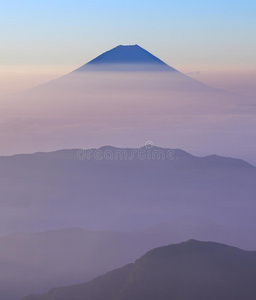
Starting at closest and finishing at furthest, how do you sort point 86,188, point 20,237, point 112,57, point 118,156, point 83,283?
1. point 83,283
2. point 20,237
3. point 86,188
4. point 118,156
5. point 112,57

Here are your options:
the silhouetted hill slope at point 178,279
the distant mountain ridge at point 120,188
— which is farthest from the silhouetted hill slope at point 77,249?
the silhouetted hill slope at point 178,279

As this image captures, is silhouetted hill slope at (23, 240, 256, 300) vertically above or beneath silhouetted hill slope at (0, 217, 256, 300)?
above

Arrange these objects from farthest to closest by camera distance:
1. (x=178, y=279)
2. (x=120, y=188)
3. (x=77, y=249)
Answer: (x=120, y=188)
(x=77, y=249)
(x=178, y=279)

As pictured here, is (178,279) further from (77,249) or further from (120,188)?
(120,188)

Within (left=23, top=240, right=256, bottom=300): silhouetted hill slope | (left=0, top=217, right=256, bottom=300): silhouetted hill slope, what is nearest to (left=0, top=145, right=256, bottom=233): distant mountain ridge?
(left=0, top=217, right=256, bottom=300): silhouetted hill slope

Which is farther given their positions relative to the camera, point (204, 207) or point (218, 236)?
point (204, 207)

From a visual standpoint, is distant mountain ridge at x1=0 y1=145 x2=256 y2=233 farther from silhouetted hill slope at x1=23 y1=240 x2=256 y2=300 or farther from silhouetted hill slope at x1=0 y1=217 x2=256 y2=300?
silhouetted hill slope at x1=23 y1=240 x2=256 y2=300

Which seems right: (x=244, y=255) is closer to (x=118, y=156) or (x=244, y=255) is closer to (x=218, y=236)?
(x=218, y=236)

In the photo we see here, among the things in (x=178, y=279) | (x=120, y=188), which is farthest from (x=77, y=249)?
(x=120, y=188)

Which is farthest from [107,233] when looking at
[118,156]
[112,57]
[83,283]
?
[112,57]
